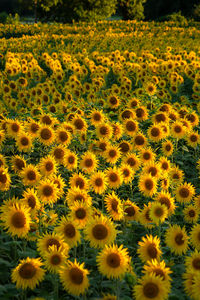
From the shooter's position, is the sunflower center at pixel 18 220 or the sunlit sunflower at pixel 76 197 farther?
the sunlit sunflower at pixel 76 197

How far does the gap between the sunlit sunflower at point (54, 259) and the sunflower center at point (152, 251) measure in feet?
2.38

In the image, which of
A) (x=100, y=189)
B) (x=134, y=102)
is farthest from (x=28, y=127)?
(x=134, y=102)

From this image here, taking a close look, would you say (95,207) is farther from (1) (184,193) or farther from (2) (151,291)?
(2) (151,291)

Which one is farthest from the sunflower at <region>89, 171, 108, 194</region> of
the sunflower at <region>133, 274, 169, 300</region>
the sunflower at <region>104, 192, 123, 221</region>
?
the sunflower at <region>133, 274, 169, 300</region>

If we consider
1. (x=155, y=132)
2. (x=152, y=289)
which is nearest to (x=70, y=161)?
(x=155, y=132)

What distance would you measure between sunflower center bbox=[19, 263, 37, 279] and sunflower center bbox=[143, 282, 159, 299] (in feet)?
2.70

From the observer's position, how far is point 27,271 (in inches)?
107

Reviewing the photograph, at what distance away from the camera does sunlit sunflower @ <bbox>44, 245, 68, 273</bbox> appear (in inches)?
111

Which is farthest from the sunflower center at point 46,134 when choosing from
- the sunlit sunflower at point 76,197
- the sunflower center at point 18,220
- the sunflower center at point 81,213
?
the sunflower center at point 18,220

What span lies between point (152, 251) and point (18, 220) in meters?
1.15

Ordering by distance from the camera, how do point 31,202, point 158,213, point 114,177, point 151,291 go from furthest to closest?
point 114,177
point 158,213
point 31,202
point 151,291

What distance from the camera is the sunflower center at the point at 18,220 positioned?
3111 millimetres

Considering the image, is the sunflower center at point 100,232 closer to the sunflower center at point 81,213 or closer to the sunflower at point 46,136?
the sunflower center at point 81,213

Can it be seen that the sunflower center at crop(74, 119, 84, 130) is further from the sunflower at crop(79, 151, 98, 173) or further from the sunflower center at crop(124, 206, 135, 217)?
the sunflower center at crop(124, 206, 135, 217)
